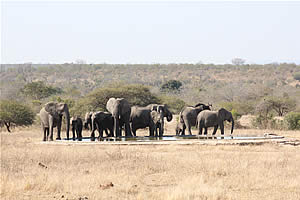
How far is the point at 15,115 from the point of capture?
117ft

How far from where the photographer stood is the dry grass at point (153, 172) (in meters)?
10.7

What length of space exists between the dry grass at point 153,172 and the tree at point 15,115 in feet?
55.0

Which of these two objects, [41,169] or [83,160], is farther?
[83,160]

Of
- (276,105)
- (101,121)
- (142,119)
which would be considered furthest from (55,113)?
(276,105)

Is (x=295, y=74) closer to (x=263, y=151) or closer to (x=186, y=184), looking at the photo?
(x=263, y=151)

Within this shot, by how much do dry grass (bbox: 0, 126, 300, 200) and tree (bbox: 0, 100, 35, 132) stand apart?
16.8 m

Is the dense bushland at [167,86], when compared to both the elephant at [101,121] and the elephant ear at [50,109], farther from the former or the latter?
the elephant ear at [50,109]

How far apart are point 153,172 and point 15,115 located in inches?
950

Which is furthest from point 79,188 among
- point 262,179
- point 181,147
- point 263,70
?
point 263,70

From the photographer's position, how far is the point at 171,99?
46.6 metres

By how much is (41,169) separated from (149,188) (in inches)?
151

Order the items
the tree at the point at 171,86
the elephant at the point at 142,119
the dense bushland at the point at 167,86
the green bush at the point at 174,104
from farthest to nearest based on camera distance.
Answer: the tree at the point at 171,86, the green bush at the point at 174,104, the dense bushland at the point at 167,86, the elephant at the point at 142,119

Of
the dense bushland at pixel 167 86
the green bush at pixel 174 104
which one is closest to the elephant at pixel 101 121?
the dense bushland at pixel 167 86

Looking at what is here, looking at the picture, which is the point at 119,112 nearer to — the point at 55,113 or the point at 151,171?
the point at 55,113
